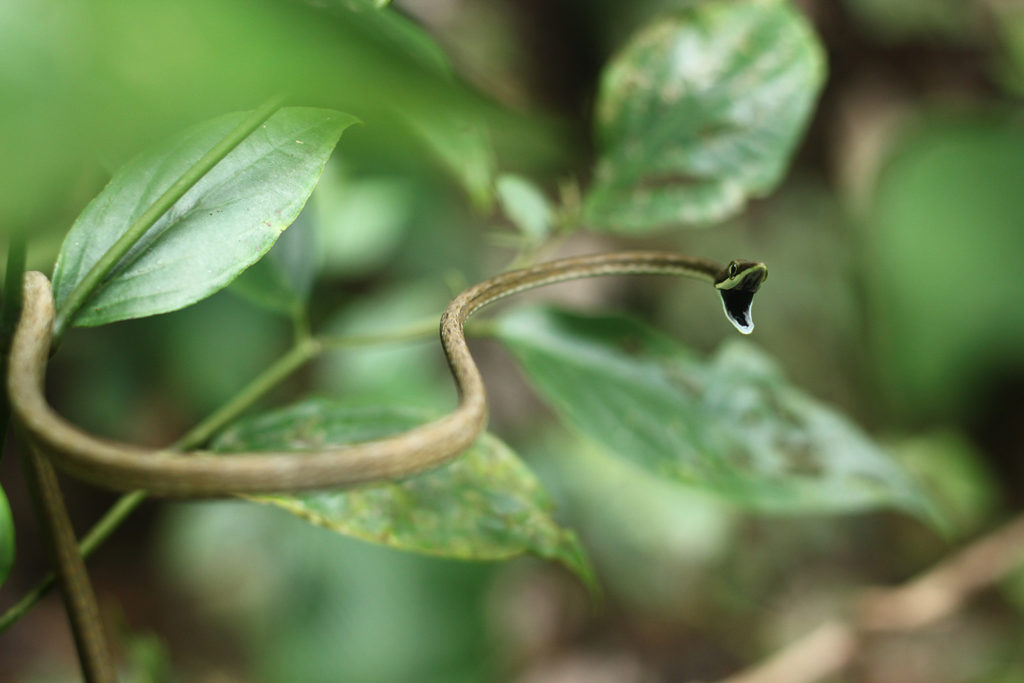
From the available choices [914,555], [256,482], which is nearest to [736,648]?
[914,555]

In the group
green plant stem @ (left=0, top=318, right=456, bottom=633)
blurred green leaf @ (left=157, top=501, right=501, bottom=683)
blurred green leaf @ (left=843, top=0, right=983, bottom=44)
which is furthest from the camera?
blurred green leaf @ (left=843, top=0, right=983, bottom=44)

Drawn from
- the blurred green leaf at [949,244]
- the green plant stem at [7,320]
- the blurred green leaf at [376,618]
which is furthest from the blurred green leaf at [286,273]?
the blurred green leaf at [949,244]

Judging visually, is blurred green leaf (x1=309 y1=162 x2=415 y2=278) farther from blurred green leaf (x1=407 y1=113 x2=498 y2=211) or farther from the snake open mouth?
the snake open mouth

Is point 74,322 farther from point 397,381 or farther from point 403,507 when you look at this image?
point 397,381

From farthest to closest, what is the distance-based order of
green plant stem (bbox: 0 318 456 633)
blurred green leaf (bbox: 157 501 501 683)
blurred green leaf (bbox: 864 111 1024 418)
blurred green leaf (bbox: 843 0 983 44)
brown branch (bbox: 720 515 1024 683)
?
blurred green leaf (bbox: 843 0 983 44) < blurred green leaf (bbox: 864 111 1024 418) < brown branch (bbox: 720 515 1024 683) < blurred green leaf (bbox: 157 501 501 683) < green plant stem (bbox: 0 318 456 633)

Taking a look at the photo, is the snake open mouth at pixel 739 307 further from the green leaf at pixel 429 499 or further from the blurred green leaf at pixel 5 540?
the blurred green leaf at pixel 5 540

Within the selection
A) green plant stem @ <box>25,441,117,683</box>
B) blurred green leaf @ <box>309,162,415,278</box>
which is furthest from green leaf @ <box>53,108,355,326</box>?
blurred green leaf @ <box>309,162,415,278</box>

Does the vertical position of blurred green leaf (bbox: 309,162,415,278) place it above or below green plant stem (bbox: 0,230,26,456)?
above
